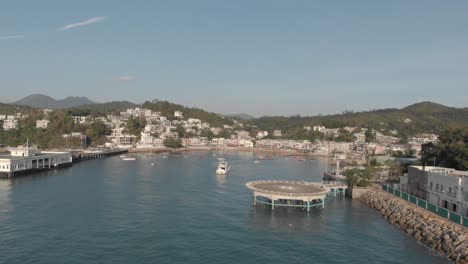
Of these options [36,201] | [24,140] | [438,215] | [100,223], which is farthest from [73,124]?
[438,215]

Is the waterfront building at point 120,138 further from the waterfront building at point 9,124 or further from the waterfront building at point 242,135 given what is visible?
the waterfront building at point 242,135

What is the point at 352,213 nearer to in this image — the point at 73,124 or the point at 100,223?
the point at 100,223

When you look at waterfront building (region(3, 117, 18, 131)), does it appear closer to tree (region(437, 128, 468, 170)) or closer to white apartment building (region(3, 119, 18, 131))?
white apartment building (region(3, 119, 18, 131))

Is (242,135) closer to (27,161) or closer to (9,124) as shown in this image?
(9,124)

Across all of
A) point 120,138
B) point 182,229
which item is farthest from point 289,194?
point 120,138

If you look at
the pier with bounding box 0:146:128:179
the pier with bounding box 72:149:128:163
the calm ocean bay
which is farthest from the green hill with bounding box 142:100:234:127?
the calm ocean bay
